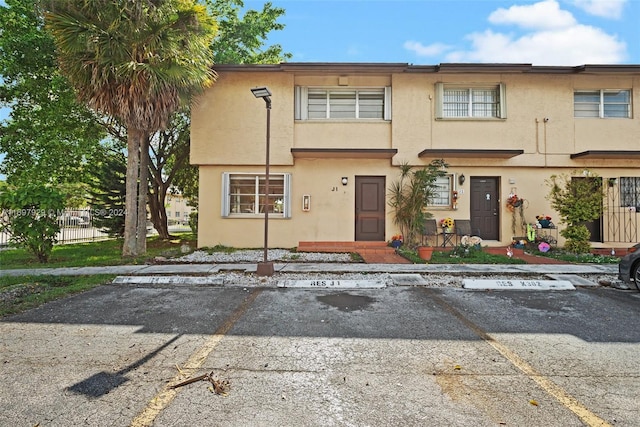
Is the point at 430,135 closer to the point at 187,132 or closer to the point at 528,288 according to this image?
the point at 528,288

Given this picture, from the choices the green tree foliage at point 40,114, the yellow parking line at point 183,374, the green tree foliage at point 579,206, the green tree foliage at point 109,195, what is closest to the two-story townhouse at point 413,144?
the green tree foliage at point 579,206

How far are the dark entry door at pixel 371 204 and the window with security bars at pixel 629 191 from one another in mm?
8369

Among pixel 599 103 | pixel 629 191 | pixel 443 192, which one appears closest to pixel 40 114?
pixel 443 192

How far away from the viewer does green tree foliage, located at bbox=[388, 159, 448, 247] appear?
10.6m

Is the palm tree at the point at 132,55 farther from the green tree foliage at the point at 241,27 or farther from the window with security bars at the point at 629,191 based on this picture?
the window with security bars at the point at 629,191

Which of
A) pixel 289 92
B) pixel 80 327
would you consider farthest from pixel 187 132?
pixel 80 327

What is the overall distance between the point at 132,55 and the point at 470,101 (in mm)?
10853

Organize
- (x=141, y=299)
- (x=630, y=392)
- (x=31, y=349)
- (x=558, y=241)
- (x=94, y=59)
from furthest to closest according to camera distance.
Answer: (x=558, y=241)
(x=94, y=59)
(x=141, y=299)
(x=31, y=349)
(x=630, y=392)

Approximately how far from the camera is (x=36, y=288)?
6.22 metres

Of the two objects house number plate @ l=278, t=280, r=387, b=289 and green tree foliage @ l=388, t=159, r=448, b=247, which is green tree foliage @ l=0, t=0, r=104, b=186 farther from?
green tree foliage @ l=388, t=159, r=448, b=247

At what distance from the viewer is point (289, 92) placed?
11531 millimetres

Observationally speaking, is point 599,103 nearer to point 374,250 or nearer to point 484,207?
point 484,207

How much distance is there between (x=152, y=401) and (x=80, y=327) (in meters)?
2.48

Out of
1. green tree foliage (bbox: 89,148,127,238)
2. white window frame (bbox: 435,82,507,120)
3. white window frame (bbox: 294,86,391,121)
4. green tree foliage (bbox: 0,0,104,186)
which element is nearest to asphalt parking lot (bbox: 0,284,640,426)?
white window frame (bbox: 435,82,507,120)
